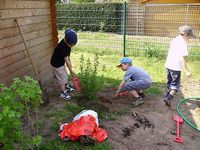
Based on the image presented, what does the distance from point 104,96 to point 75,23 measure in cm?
610

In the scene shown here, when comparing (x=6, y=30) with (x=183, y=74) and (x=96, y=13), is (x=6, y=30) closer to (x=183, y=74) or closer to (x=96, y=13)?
(x=183, y=74)

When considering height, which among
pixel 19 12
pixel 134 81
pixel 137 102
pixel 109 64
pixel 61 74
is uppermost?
pixel 19 12

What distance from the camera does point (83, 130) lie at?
3711 mm

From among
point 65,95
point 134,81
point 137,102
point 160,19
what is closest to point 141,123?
point 137,102

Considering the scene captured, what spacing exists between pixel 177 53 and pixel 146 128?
64.3 inches

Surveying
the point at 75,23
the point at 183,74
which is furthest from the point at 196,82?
the point at 75,23

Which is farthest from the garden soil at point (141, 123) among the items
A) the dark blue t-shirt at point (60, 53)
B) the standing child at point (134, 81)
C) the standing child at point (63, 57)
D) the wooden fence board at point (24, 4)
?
the wooden fence board at point (24, 4)

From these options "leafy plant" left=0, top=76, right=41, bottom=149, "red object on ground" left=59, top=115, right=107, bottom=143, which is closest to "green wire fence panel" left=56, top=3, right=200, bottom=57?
"red object on ground" left=59, top=115, right=107, bottom=143

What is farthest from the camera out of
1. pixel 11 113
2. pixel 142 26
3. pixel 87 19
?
pixel 87 19

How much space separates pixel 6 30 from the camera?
15.6 feet

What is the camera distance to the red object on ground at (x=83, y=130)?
3727 mm

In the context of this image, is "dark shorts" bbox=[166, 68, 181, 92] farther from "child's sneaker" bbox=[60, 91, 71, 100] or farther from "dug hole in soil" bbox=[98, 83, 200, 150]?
"child's sneaker" bbox=[60, 91, 71, 100]

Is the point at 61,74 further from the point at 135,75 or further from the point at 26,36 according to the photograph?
the point at 135,75

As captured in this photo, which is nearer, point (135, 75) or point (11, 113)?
point (11, 113)
